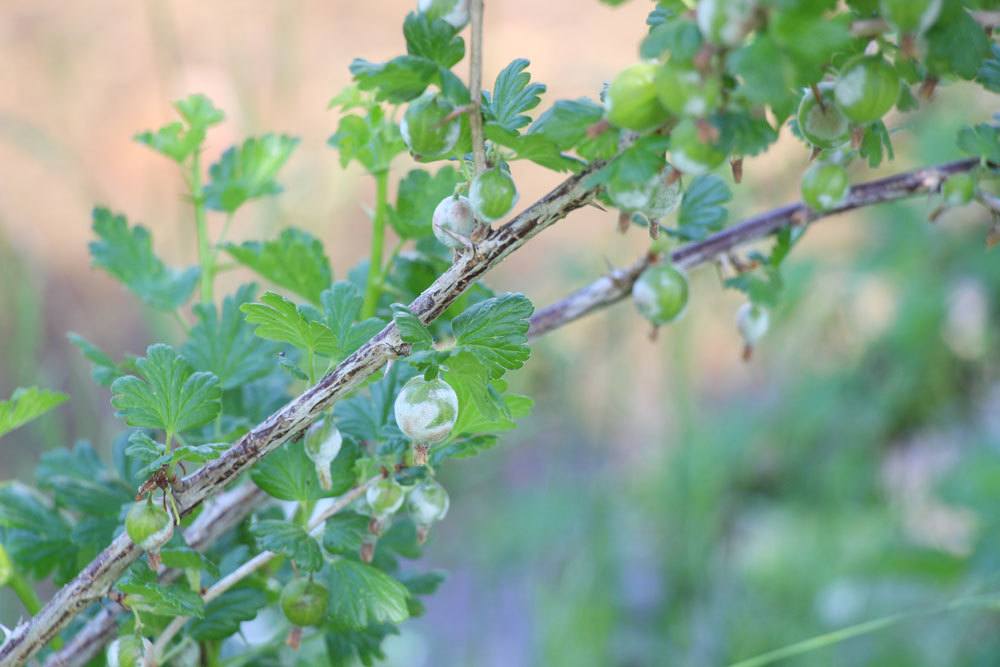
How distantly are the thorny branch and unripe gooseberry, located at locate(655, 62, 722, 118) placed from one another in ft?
0.20

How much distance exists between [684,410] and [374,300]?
0.82 m

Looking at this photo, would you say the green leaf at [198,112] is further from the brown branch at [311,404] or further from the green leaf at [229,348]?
the brown branch at [311,404]

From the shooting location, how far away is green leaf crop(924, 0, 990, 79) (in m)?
0.36

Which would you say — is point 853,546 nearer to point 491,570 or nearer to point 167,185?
point 491,570

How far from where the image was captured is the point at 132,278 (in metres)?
0.63

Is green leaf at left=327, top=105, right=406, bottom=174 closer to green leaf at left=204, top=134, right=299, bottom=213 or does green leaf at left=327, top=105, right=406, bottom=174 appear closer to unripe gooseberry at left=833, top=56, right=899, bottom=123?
green leaf at left=204, top=134, right=299, bottom=213

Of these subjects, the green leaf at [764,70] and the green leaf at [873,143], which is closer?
the green leaf at [764,70]

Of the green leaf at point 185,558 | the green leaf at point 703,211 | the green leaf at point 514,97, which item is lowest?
the green leaf at point 185,558

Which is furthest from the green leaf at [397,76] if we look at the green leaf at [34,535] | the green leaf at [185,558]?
the green leaf at [34,535]

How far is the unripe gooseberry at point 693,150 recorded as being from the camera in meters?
0.33

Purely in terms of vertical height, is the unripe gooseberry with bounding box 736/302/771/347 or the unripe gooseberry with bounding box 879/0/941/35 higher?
the unripe gooseberry with bounding box 736/302/771/347

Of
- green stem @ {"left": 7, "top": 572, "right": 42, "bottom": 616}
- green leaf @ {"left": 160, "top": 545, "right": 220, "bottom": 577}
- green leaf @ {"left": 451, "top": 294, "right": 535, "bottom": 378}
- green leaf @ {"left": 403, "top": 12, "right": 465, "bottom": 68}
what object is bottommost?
green stem @ {"left": 7, "top": 572, "right": 42, "bottom": 616}

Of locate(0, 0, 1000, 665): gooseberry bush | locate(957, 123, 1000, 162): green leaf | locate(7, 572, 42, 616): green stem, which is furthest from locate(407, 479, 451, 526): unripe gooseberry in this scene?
locate(957, 123, 1000, 162): green leaf

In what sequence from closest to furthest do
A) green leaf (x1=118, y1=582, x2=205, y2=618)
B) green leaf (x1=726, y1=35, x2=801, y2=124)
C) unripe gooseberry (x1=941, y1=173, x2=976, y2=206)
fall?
green leaf (x1=726, y1=35, x2=801, y2=124) < green leaf (x1=118, y1=582, x2=205, y2=618) < unripe gooseberry (x1=941, y1=173, x2=976, y2=206)
